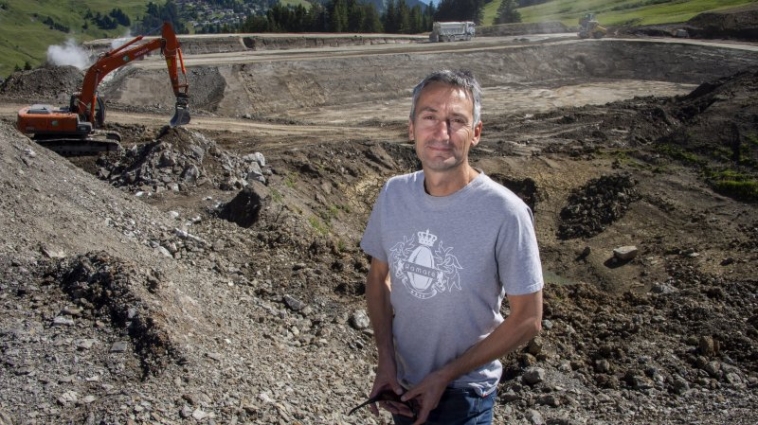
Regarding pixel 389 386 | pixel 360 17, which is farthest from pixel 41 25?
pixel 389 386

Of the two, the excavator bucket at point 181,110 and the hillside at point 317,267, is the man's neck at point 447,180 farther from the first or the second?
the excavator bucket at point 181,110

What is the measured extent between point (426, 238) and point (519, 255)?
0.46m

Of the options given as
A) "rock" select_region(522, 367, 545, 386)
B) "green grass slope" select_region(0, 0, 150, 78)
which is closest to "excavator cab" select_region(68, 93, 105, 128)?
"rock" select_region(522, 367, 545, 386)

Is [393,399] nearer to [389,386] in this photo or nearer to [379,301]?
[389,386]

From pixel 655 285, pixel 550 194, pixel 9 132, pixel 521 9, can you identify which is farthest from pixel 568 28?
pixel 9 132

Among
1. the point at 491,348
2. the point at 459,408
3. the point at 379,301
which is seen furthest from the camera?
the point at 379,301

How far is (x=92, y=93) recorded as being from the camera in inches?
626

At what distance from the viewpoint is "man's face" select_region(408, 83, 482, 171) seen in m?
3.22

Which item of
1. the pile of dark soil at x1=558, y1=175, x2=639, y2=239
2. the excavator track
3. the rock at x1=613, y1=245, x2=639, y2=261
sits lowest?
the rock at x1=613, y1=245, x2=639, y2=261

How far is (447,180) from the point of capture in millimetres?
3244

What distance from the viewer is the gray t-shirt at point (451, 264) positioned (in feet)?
10.1

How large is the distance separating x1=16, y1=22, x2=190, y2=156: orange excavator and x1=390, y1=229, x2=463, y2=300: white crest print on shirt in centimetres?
1302

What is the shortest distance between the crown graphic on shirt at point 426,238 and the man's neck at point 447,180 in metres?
0.20

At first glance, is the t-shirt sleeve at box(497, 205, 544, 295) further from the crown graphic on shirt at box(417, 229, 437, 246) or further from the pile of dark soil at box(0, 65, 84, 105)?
the pile of dark soil at box(0, 65, 84, 105)
